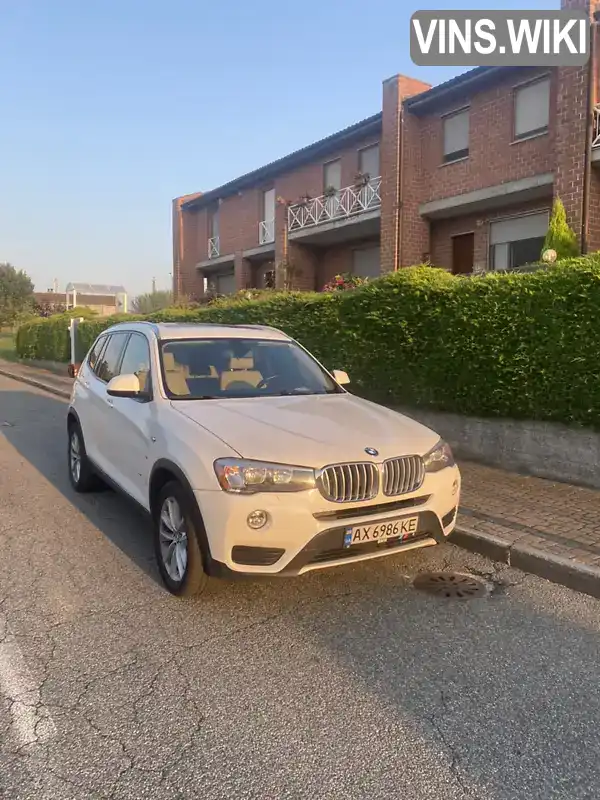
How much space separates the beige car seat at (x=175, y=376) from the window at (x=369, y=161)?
15.2 metres

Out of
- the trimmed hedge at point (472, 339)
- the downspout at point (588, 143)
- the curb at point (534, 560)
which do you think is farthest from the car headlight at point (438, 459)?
the downspout at point (588, 143)

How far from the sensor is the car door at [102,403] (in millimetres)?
5418

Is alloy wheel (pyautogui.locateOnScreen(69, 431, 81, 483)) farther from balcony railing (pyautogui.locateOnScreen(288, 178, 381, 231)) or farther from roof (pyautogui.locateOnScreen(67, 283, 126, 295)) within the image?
roof (pyautogui.locateOnScreen(67, 283, 126, 295))

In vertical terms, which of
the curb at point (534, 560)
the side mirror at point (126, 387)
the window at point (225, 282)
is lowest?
the curb at point (534, 560)

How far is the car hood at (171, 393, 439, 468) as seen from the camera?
3.66 m

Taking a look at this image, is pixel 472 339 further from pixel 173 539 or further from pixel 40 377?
pixel 40 377

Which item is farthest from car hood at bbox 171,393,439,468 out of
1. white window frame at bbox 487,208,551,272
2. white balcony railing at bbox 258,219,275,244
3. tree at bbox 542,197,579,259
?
white balcony railing at bbox 258,219,275,244

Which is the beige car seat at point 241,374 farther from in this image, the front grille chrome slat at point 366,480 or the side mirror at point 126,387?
the front grille chrome slat at point 366,480

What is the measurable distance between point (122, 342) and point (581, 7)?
12.1 meters

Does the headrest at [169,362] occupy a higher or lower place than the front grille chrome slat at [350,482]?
higher

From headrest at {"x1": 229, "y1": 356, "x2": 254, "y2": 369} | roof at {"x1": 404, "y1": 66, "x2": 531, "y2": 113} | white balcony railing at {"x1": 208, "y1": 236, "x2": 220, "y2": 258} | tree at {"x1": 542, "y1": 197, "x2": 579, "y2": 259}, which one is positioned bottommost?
headrest at {"x1": 229, "y1": 356, "x2": 254, "y2": 369}

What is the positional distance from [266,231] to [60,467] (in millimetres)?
17475

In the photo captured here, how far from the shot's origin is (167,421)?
418cm

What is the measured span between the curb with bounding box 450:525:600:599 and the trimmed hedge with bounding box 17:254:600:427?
2.11 m
